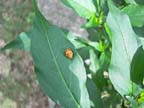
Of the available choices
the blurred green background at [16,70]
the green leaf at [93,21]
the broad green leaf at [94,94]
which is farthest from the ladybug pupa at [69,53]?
the blurred green background at [16,70]

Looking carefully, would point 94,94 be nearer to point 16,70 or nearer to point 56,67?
point 56,67

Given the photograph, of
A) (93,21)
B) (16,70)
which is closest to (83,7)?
(93,21)

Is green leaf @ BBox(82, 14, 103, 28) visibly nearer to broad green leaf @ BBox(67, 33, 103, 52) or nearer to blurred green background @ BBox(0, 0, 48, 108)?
broad green leaf @ BBox(67, 33, 103, 52)

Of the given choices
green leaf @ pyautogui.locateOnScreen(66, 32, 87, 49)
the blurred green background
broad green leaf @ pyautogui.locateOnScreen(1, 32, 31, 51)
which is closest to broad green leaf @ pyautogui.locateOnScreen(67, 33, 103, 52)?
green leaf @ pyautogui.locateOnScreen(66, 32, 87, 49)

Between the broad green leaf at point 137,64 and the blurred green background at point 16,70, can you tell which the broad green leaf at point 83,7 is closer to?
the broad green leaf at point 137,64

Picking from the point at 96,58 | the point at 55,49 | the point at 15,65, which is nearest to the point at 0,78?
the point at 15,65

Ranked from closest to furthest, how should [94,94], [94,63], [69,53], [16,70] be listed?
[69,53], [94,94], [94,63], [16,70]
